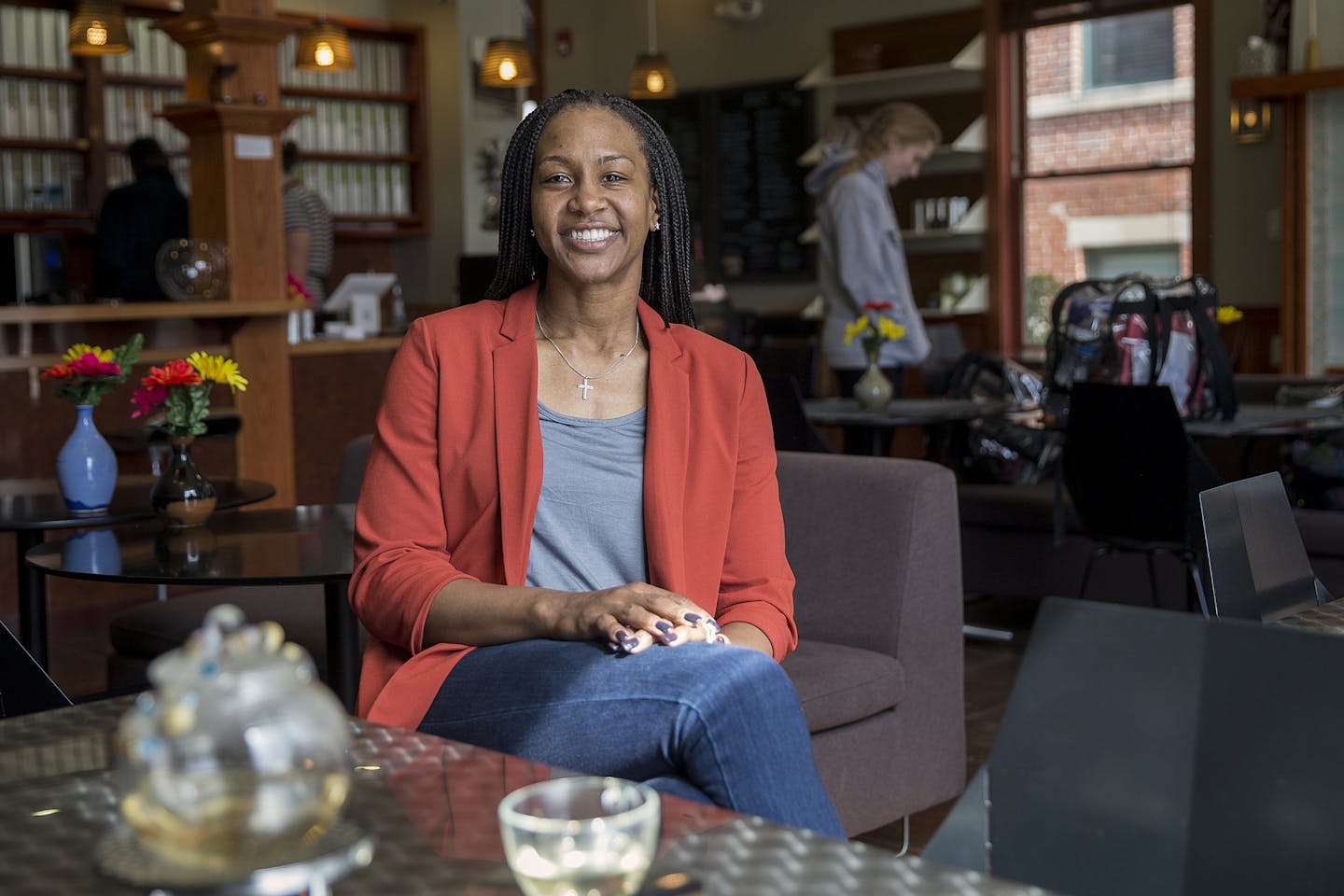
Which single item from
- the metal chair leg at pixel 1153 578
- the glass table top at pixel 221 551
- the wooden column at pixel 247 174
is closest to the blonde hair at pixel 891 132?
the metal chair leg at pixel 1153 578

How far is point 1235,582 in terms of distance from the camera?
1.68 metres

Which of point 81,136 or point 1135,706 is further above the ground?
point 81,136

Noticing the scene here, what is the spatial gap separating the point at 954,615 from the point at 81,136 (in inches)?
275

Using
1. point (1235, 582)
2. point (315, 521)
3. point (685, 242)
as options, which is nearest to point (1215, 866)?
point (1235, 582)

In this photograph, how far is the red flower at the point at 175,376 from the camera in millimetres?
2768

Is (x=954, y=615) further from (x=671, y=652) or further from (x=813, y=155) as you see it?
(x=813, y=155)

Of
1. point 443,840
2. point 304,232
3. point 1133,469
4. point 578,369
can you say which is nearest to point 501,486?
point 578,369

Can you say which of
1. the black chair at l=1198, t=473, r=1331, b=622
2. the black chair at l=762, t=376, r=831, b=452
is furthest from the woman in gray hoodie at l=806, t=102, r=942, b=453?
the black chair at l=1198, t=473, r=1331, b=622

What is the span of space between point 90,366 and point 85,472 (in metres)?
0.20

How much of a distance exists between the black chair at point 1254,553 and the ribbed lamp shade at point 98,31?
5958 millimetres

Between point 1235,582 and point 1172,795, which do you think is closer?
point 1172,795

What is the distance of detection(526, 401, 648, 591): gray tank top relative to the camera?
6.14 ft

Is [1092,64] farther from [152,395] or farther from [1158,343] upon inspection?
[152,395]

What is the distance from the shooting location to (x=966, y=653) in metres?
4.44
